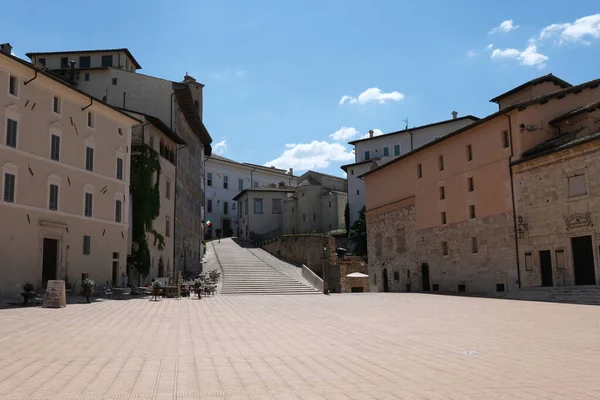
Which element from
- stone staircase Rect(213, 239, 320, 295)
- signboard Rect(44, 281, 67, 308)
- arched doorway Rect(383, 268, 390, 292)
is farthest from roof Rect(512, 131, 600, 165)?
signboard Rect(44, 281, 67, 308)

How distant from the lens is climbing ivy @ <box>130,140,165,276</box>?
38625 mm

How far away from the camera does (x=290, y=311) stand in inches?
911

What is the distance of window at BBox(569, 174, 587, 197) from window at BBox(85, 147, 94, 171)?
2672 centimetres

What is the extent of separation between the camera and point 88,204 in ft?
110

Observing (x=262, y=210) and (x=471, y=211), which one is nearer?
(x=471, y=211)

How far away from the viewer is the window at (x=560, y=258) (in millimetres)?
30734

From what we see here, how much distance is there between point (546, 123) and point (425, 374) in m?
29.3

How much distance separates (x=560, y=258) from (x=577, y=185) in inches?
158

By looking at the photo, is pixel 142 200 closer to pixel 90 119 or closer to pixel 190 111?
pixel 90 119

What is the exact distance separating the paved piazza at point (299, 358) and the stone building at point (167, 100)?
1177 inches

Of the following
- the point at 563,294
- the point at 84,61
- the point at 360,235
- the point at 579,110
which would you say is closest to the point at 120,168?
the point at 84,61

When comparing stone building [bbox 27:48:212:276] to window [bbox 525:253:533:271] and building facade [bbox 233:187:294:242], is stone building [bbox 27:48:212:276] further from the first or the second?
window [bbox 525:253:533:271]

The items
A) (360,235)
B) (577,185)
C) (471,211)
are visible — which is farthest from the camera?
(360,235)

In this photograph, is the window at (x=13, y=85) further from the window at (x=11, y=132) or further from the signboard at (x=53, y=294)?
the signboard at (x=53, y=294)
